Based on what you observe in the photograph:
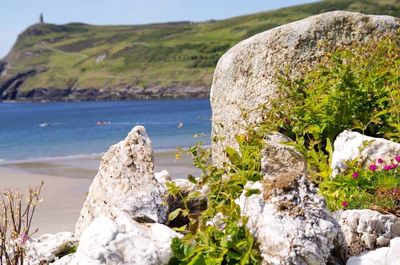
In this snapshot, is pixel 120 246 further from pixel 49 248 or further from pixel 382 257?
pixel 49 248

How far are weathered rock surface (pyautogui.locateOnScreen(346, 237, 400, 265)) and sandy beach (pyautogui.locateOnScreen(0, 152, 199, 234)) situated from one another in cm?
1037

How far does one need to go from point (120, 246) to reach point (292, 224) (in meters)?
1.49

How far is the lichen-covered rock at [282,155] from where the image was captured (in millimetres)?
7324

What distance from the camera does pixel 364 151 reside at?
745 cm

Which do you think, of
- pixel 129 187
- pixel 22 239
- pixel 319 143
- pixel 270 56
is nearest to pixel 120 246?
pixel 22 239

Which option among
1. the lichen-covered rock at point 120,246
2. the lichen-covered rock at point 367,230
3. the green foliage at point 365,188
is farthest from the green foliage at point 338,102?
the lichen-covered rock at point 120,246

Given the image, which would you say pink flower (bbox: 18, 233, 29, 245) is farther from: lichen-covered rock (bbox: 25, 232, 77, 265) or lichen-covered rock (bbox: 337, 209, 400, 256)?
lichen-covered rock (bbox: 337, 209, 400, 256)

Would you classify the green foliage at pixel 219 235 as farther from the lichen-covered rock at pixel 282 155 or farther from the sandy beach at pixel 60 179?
the sandy beach at pixel 60 179

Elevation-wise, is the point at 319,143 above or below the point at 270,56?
below

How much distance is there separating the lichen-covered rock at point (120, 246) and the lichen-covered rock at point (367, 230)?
1.52 m

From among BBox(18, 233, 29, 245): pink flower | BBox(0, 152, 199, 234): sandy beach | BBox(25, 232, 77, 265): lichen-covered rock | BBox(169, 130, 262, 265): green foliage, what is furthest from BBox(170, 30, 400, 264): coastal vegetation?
BBox(0, 152, 199, 234): sandy beach

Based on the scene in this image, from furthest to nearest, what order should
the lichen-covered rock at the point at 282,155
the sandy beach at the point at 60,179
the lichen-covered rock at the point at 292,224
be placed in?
the sandy beach at the point at 60,179 → the lichen-covered rock at the point at 282,155 → the lichen-covered rock at the point at 292,224

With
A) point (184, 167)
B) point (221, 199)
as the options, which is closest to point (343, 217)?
point (221, 199)

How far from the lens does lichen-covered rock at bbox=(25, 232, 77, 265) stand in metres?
7.86
